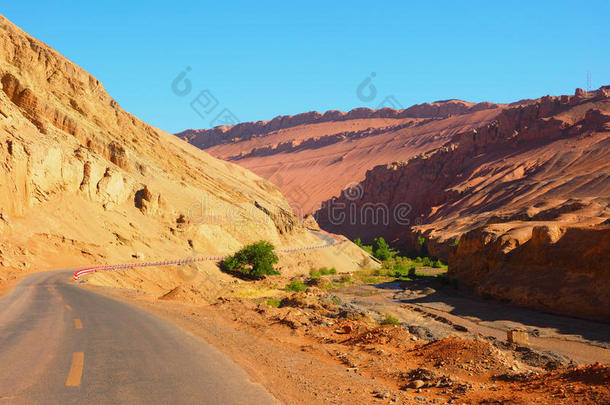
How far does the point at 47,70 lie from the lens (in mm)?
45344

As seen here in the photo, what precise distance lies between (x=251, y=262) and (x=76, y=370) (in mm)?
33754

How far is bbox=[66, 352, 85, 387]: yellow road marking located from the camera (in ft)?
19.5

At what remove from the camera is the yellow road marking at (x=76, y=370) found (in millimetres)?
5934

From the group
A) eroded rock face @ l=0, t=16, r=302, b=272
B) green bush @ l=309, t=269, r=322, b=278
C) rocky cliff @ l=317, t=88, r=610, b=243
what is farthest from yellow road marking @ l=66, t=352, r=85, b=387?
rocky cliff @ l=317, t=88, r=610, b=243

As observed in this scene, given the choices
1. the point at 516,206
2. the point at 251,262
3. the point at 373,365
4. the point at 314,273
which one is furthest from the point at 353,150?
the point at 373,365

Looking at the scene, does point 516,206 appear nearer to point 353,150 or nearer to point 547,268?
point 547,268

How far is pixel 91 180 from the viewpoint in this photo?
122ft

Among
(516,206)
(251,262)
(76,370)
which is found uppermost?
(251,262)

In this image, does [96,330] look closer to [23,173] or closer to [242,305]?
[242,305]

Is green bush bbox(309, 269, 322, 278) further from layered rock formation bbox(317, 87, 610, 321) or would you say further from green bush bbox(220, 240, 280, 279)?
layered rock formation bbox(317, 87, 610, 321)

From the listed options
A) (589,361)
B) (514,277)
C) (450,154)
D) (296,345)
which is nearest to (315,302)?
(296,345)

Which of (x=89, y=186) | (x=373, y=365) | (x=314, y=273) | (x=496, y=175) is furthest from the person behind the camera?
(x=496, y=175)

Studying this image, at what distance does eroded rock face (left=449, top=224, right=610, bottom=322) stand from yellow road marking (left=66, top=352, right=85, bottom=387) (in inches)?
955

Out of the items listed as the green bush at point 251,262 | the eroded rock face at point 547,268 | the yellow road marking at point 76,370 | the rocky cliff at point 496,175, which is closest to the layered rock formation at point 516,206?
the eroded rock face at point 547,268
